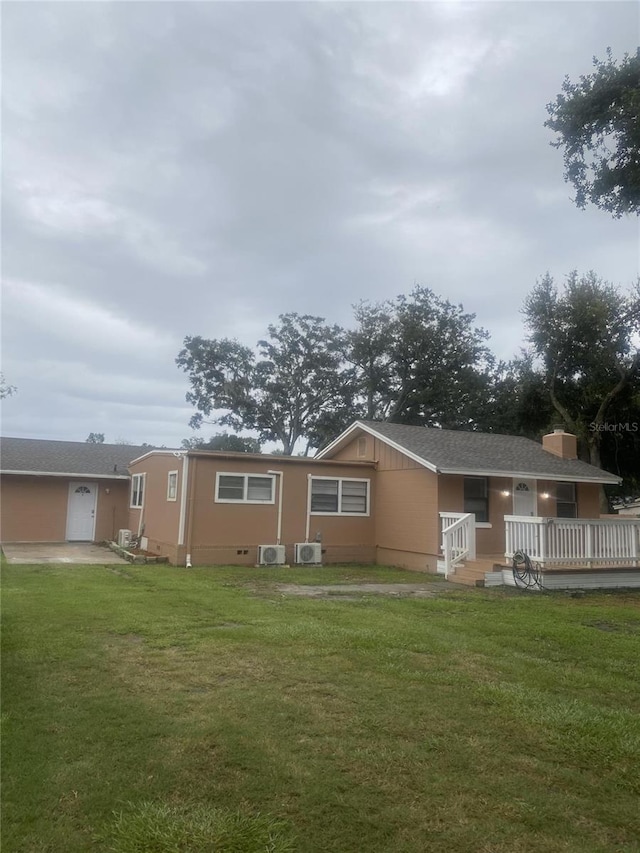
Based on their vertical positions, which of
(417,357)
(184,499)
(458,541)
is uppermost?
(417,357)

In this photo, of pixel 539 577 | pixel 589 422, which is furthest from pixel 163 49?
pixel 589 422

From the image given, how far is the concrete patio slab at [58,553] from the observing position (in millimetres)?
14945

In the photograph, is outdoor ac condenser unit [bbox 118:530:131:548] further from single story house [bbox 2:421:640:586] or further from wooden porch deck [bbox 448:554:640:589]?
wooden porch deck [bbox 448:554:640:589]

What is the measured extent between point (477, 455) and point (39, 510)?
15.1m

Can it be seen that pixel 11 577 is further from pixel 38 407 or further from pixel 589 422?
pixel 589 422

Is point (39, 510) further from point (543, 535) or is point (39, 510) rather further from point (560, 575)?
point (560, 575)

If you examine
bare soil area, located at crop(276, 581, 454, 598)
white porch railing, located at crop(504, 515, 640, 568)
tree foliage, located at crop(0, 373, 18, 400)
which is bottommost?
bare soil area, located at crop(276, 581, 454, 598)

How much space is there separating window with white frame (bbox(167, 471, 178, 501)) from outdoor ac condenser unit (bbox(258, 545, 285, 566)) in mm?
2696

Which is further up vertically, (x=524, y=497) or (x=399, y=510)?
(x=524, y=497)

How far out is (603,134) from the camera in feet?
30.8

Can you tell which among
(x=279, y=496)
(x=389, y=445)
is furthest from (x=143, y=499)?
(x=389, y=445)

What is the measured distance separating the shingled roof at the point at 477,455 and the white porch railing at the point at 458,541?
4.31ft

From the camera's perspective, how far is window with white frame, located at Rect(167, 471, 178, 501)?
1637 centimetres

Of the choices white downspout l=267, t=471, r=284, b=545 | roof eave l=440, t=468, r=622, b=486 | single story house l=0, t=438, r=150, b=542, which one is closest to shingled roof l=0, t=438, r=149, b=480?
single story house l=0, t=438, r=150, b=542
